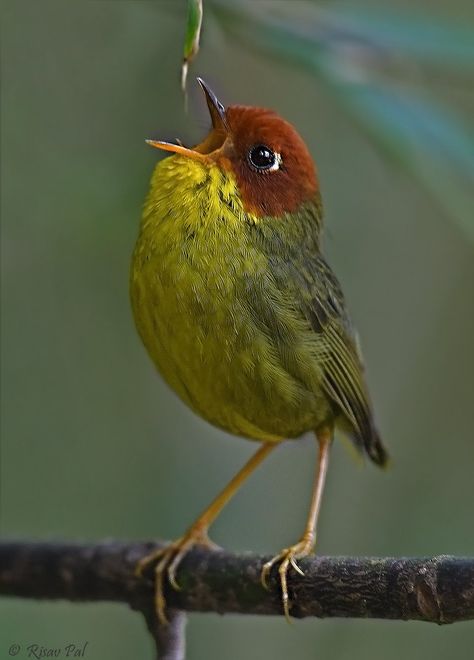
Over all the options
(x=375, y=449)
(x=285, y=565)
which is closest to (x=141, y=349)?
(x=375, y=449)

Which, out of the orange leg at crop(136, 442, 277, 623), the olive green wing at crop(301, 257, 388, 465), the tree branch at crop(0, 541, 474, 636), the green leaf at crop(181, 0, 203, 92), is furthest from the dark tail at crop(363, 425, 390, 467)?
the green leaf at crop(181, 0, 203, 92)

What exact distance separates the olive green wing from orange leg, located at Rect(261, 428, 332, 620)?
0.14m

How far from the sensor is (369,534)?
5883mm

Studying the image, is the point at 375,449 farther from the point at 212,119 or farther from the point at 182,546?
the point at 212,119

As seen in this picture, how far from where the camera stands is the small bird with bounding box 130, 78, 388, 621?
12.4 feet

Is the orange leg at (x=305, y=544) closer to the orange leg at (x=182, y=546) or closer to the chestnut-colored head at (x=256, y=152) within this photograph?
the orange leg at (x=182, y=546)

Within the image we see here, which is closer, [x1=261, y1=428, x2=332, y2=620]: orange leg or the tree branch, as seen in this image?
the tree branch

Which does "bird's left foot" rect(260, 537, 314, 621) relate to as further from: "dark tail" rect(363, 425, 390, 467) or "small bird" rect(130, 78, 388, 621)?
"dark tail" rect(363, 425, 390, 467)

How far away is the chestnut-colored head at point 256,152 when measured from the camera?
3.92 metres

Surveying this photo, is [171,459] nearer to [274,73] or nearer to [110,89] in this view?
[110,89]

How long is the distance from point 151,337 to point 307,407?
0.72 m

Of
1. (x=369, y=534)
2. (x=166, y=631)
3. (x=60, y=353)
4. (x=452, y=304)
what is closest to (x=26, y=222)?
(x=60, y=353)

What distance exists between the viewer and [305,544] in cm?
417

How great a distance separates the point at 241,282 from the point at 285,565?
101cm
